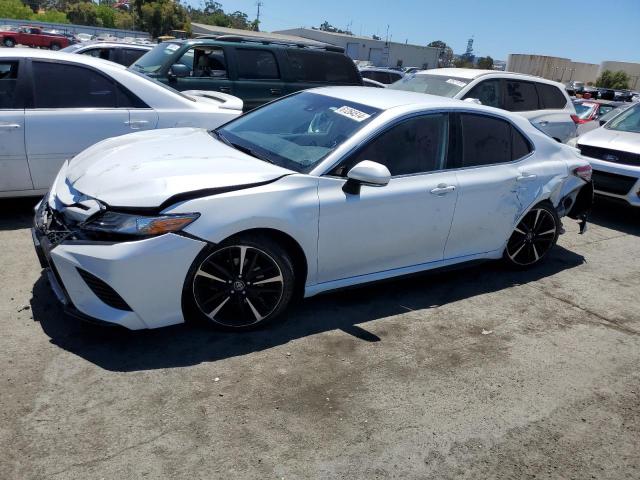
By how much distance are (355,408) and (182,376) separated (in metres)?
1.01

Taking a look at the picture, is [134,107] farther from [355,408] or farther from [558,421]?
[558,421]

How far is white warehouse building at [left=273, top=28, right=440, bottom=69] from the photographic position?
232ft

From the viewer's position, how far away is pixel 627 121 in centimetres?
827

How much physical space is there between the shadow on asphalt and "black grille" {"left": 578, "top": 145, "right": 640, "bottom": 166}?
3546 millimetres

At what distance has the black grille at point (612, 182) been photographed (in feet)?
23.3

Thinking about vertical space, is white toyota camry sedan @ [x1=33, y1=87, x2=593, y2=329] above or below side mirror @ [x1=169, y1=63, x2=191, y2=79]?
below

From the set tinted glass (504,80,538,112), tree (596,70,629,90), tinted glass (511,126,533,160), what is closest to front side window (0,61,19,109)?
tinted glass (511,126,533,160)

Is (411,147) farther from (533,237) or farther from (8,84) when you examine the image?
(8,84)

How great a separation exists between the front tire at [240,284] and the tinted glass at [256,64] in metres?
5.74

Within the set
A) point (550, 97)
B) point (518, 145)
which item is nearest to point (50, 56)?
point (518, 145)

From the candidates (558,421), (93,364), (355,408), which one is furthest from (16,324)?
(558,421)

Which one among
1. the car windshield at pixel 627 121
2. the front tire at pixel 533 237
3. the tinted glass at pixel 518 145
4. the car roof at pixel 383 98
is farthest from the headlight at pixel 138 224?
the car windshield at pixel 627 121

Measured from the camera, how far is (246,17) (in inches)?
5246

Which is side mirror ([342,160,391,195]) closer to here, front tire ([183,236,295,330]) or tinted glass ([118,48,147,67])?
front tire ([183,236,295,330])
